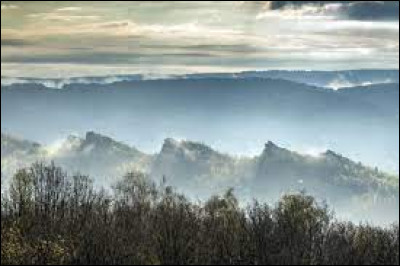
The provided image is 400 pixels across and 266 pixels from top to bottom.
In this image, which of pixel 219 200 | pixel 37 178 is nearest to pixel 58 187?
pixel 37 178

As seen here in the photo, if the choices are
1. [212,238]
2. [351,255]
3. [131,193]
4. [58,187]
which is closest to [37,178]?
[58,187]

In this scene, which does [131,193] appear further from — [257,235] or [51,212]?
[257,235]

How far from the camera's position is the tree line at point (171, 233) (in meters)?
124

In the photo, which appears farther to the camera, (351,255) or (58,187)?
(58,187)

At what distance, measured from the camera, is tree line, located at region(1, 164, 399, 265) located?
123625 millimetres

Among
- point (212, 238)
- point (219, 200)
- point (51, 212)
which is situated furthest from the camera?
point (219, 200)

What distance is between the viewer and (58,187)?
169 metres

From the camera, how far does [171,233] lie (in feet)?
437

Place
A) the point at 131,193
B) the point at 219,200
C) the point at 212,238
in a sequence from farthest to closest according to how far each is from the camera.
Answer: the point at 131,193 < the point at 219,200 < the point at 212,238

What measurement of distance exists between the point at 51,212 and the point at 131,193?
2861 cm

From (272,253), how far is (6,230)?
4240 cm

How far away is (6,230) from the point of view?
127 meters

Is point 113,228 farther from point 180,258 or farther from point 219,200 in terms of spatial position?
point 219,200

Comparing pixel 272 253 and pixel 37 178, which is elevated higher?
pixel 37 178
